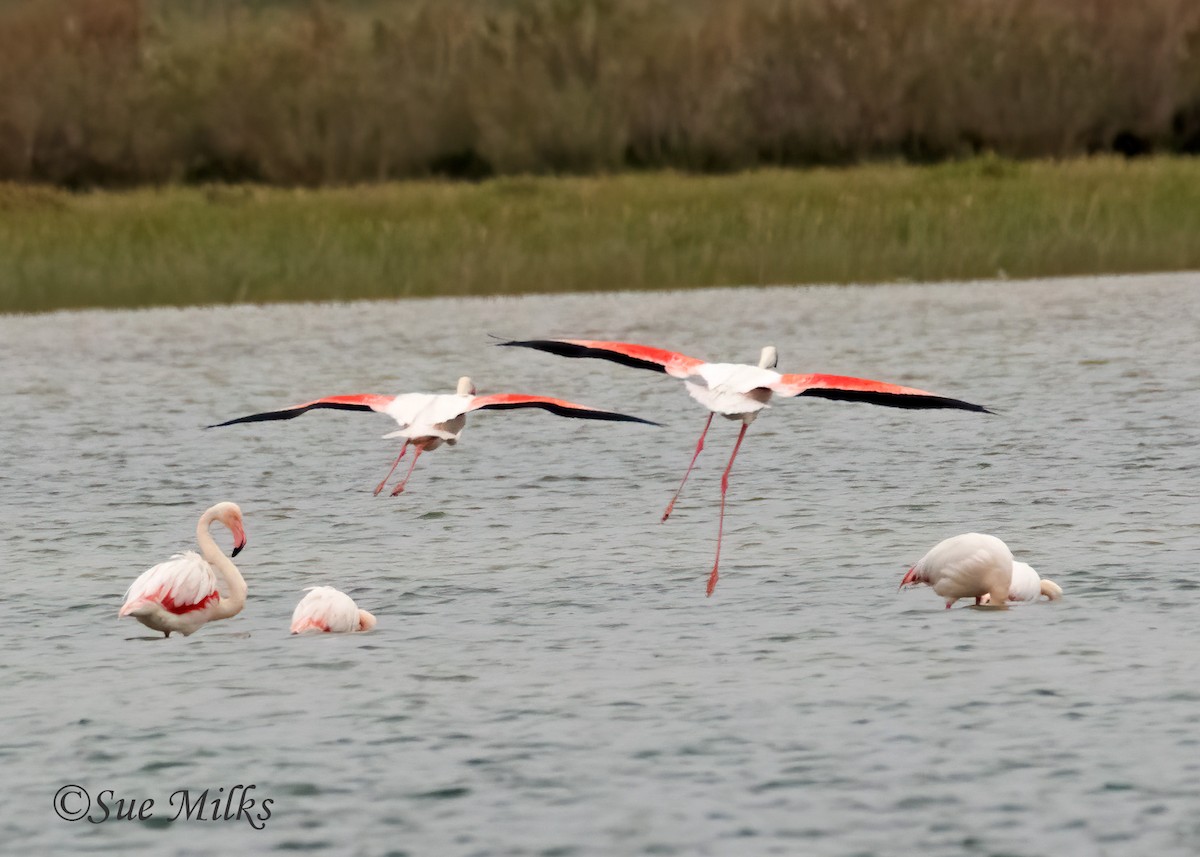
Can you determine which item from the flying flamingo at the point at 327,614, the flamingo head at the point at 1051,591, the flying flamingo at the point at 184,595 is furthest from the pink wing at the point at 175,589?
the flamingo head at the point at 1051,591

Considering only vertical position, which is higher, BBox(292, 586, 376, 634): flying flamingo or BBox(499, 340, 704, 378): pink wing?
BBox(499, 340, 704, 378): pink wing

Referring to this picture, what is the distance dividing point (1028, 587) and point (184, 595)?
Result: 12.3 ft

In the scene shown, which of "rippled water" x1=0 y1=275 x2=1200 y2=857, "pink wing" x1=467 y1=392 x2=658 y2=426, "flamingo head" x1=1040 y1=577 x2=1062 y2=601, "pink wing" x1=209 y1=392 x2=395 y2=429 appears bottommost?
"rippled water" x1=0 y1=275 x2=1200 y2=857

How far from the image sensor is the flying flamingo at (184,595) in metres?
11.0

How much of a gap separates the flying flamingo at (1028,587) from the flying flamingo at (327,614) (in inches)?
111

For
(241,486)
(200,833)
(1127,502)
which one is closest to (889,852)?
(200,833)

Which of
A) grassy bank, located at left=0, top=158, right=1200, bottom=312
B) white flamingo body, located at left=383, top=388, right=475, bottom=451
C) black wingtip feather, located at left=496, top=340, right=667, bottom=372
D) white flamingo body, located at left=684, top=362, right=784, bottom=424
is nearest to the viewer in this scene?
white flamingo body, located at left=684, top=362, right=784, bottom=424

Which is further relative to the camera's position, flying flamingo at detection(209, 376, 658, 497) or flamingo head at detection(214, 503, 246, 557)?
flying flamingo at detection(209, 376, 658, 497)

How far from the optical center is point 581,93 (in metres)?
→ 47.2

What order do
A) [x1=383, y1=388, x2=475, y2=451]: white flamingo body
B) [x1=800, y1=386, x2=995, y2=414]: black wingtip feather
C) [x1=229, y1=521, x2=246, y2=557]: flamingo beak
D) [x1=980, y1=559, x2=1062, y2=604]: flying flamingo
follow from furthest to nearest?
[x1=383, y1=388, x2=475, y2=451]: white flamingo body → [x1=229, y1=521, x2=246, y2=557]: flamingo beak → [x1=980, y1=559, x2=1062, y2=604]: flying flamingo → [x1=800, y1=386, x2=995, y2=414]: black wingtip feather

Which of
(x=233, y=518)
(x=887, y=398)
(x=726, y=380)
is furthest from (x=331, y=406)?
(x=887, y=398)

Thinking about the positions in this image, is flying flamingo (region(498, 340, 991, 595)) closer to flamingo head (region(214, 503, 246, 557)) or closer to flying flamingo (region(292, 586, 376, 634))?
flying flamingo (region(292, 586, 376, 634))

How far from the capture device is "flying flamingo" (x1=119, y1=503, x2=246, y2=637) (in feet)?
36.1

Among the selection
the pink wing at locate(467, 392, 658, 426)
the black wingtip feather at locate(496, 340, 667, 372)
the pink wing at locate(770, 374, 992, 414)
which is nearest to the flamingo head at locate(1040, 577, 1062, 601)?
the pink wing at locate(770, 374, 992, 414)
